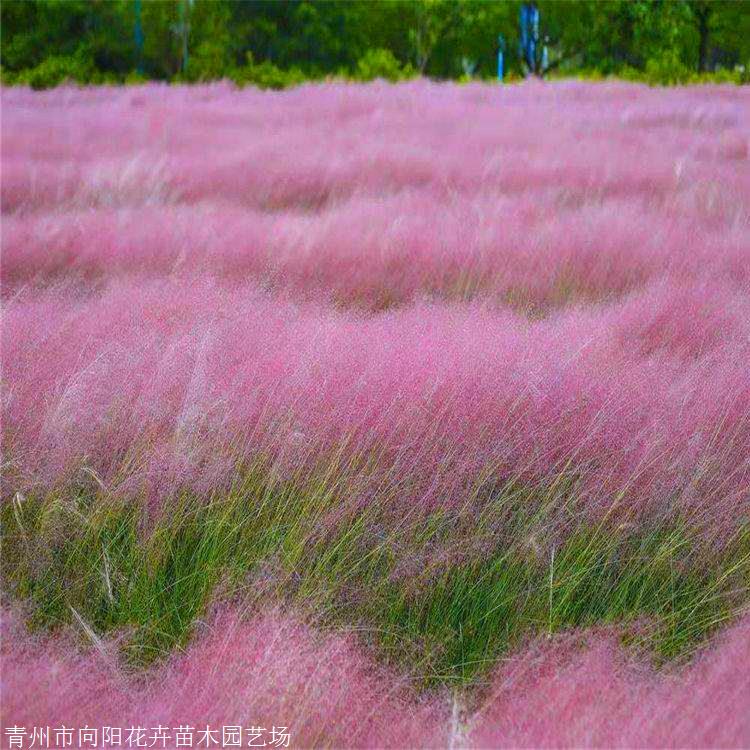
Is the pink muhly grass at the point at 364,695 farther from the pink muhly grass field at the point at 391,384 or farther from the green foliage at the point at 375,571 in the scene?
the green foliage at the point at 375,571

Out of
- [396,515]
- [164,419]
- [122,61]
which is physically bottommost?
[396,515]

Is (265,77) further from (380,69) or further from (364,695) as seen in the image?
(364,695)

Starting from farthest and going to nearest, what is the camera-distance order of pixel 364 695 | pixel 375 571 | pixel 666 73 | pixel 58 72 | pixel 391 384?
pixel 58 72, pixel 666 73, pixel 391 384, pixel 375 571, pixel 364 695

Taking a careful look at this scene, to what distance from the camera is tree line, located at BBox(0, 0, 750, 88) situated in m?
18.5

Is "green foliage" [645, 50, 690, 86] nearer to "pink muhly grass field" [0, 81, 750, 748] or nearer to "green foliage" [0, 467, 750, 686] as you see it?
"pink muhly grass field" [0, 81, 750, 748]

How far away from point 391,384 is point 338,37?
2553 centimetres

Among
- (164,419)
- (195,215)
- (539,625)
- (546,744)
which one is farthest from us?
(195,215)

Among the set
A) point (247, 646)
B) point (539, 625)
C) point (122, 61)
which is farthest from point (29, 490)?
point (122, 61)

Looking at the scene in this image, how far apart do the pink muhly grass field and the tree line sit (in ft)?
40.6

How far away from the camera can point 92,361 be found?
2.24 meters

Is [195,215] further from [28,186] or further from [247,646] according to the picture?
[247,646]

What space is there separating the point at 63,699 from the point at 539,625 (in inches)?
35.2

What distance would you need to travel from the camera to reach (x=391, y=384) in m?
2.12

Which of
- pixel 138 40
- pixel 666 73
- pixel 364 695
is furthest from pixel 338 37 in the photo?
pixel 364 695
